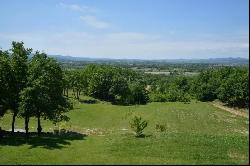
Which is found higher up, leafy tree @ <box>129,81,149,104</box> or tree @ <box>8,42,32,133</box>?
tree @ <box>8,42,32,133</box>

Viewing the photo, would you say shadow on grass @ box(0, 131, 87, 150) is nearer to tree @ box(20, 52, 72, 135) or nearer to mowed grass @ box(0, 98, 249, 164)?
mowed grass @ box(0, 98, 249, 164)

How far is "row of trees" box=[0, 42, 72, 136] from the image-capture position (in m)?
48.9

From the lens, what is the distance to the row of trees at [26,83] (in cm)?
4888

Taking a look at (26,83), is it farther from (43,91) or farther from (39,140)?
(39,140)

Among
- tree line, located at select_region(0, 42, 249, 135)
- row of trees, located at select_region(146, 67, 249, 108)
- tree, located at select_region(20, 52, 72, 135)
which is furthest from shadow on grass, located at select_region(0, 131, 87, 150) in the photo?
row of trees, located at select_region(146, 67, 249, 108)

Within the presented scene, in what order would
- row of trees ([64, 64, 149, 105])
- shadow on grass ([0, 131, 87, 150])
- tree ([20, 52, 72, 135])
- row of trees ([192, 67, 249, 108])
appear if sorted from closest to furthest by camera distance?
shadow on grass ([0, 131, 87, 150]), tree ([20, 52, 72, 135]), row of trees ([192, 67, 249, 108]), row of trees ([64, 64, 149, 105])

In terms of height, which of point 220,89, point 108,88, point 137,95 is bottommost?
point 137,95

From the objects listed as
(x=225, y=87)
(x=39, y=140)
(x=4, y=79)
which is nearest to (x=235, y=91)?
(x=225, y=87)

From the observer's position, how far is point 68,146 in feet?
148

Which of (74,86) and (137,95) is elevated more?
(74,86)

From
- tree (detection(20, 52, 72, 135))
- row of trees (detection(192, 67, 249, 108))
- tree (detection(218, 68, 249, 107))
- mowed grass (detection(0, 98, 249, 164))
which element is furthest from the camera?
row of trees (detection(192, 67, 249, 108))

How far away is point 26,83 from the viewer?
50250 mm

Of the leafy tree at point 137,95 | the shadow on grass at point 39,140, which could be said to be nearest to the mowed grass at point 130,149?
the shadow on grass at point 39,140

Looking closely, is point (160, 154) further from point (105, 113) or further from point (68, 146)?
point (105, 113)
